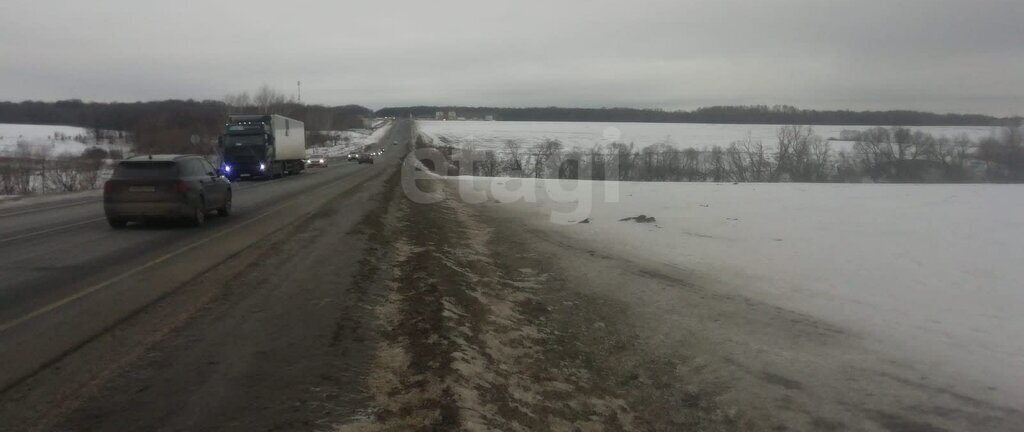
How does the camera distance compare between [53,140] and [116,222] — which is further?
[53,140]

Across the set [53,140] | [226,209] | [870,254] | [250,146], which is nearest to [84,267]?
[226,209]

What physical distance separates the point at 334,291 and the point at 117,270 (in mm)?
3657

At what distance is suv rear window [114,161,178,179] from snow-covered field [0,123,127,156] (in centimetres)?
3702

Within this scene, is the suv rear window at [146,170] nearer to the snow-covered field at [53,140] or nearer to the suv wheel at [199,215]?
the suv wheel at [199,215]

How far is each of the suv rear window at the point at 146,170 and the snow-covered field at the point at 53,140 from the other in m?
37.0

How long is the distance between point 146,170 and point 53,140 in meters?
55.9

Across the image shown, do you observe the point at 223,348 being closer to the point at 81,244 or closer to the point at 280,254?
the point at 280,254

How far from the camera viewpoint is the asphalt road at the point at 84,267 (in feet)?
21.5

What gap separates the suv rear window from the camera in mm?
15445

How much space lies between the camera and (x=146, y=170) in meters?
15.5

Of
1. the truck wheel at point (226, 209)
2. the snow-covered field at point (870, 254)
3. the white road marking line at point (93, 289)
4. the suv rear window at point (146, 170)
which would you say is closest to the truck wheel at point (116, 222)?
the suv rear window at point (146, 170)

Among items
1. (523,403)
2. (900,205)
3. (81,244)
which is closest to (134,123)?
(81,244)

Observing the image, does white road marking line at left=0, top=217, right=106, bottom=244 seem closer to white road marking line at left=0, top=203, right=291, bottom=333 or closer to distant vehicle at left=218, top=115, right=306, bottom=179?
white road marking line at left=0, top=203, right=291, bottom=333

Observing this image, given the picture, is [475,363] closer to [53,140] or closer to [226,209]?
[226,209]
